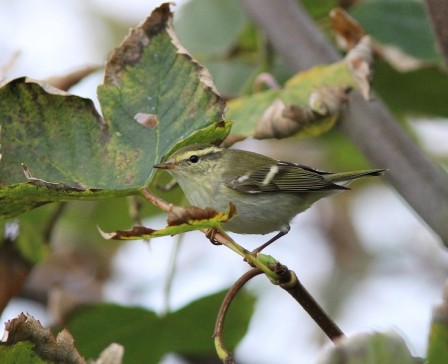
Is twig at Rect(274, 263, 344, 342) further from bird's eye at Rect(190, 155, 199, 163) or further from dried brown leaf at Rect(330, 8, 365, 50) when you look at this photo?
bird's eye at Rect(190, 155, 199, 163)

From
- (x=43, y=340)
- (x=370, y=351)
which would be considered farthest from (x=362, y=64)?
(x=370, y=351)

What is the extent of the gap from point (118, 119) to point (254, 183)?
0.76m

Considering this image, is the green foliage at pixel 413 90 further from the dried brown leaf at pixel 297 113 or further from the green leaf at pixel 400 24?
the dried brown leaf at pixel 297 113

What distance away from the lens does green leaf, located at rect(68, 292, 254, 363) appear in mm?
1668

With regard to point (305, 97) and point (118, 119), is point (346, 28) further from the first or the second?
point (118, 119)

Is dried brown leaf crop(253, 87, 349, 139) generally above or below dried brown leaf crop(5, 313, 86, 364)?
below

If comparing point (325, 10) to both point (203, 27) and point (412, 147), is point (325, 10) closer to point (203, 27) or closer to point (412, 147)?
point (203, 27)

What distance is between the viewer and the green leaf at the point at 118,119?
126 cm

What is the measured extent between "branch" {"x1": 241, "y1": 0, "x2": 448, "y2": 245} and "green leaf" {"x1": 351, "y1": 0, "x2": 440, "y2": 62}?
0.34 m

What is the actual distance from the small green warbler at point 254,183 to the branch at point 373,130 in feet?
1.26

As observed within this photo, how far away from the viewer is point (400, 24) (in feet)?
6.78

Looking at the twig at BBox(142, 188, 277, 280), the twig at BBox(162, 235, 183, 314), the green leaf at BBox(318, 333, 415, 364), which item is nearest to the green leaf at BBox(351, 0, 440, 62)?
the twig at BBox(162, 235, 183, 314)

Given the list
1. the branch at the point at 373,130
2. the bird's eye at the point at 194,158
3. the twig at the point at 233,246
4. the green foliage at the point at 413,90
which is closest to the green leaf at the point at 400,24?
the green foliage at the point at 413,90

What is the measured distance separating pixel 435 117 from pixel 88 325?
1076 millimetres
